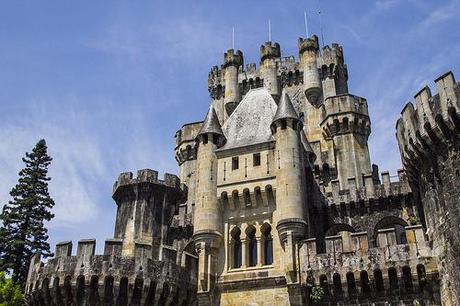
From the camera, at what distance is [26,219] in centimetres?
4016

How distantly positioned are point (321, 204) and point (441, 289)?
10.2 metres

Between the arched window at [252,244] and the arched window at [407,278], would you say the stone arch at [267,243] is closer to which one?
the arched window at [252,244]

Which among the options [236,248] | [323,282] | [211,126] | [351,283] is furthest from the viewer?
[211,126]

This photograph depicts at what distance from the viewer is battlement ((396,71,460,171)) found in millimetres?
23175

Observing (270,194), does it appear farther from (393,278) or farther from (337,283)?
(393,278)

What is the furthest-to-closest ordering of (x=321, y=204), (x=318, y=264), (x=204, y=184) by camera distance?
1. (x=321, y=204)
2. (x=204, y=184)
3. (x=318, y=264)

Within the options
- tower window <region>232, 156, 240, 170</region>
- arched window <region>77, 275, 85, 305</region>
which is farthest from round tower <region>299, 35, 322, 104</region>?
arched window <region>77, 275, 85, 305</region>

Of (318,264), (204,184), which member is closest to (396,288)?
(318,264)

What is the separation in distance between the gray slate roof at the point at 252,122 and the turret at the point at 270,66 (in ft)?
42.0

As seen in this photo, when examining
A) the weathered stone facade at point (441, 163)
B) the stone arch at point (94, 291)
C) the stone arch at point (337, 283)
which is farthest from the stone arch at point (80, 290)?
the weathered stone facade at point (441, 163)

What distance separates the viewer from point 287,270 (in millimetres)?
26125

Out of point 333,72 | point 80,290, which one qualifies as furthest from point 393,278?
point 333,72

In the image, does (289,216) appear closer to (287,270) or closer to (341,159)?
(287,270)

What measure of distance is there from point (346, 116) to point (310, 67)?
9141 mm
